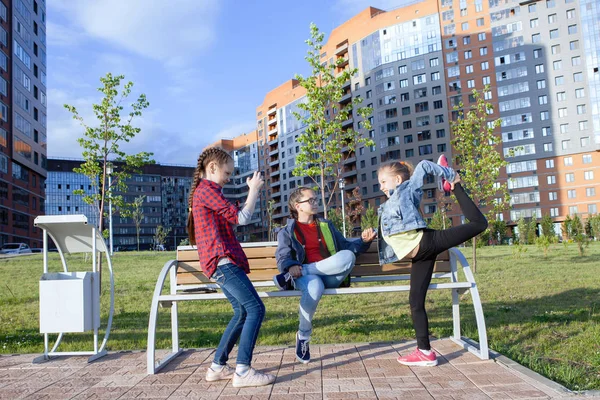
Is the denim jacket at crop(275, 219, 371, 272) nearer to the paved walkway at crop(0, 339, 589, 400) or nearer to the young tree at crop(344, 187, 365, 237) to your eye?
the paved walkway at crop(0, 339, 589, 400)

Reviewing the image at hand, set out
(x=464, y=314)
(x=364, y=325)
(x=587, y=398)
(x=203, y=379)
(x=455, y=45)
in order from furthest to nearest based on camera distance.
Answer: (x=455, y=45), (x=464, y=314), (x=364, y=325), (x=203, y=379), (x=587, y=398)

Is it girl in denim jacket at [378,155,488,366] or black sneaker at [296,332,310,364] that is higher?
girl in denim jacket at [378,155,488,366]

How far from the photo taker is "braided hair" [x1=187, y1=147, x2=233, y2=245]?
4.34m

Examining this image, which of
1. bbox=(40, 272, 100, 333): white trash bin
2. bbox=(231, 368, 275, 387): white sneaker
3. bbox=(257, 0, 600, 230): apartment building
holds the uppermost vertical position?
bbox=(257, 0, 600, 230): apartment building

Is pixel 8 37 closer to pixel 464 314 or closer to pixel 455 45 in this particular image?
pixel 455 45

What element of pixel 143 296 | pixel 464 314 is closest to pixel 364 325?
pixel 464 314

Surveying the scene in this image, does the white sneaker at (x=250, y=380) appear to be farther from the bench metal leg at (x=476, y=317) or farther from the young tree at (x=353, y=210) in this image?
the young tree at (x=353, y=210)

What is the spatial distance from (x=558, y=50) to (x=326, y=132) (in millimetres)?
63499

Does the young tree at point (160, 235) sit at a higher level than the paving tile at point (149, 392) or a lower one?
higher

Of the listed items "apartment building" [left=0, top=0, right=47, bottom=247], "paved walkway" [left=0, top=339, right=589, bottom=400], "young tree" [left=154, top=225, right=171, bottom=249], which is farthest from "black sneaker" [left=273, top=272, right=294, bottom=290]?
"young tree" [left=154, top=225, right=171, bottom=249]

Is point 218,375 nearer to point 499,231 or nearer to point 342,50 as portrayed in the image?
point 499,231

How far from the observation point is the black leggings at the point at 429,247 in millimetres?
4289

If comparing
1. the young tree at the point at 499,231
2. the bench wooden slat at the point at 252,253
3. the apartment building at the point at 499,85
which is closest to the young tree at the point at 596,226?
the young tree at the point at 499,231

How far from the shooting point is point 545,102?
69125 millimetres
